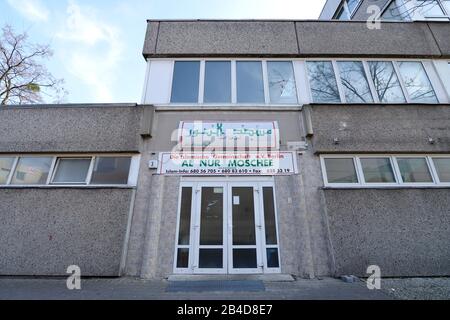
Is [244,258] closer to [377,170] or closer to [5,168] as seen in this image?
[377,170]

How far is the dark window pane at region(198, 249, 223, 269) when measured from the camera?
5.14 metres

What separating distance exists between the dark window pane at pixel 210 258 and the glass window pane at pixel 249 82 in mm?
4463

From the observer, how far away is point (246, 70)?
278 inches

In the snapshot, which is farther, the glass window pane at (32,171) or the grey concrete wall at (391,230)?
the glass window pane at (32,171)

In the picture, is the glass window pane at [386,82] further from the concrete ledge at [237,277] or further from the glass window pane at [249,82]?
the concrete ledge at [237,277]

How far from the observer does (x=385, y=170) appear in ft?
19.1

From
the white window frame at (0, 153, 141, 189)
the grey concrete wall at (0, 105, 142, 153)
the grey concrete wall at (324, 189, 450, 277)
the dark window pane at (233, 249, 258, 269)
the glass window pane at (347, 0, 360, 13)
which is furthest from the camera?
the glass window pane at (347, 0, 360, 13)

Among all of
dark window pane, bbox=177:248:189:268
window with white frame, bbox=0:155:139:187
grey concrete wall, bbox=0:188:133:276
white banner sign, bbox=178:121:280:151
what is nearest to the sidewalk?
grey concrete wall, bbox=0:188:133:276

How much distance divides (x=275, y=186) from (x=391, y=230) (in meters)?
2.98

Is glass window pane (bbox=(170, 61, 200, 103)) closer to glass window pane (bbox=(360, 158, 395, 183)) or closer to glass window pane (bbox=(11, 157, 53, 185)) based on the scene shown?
glass window pane (bbox=(11, 157, 53, 185))

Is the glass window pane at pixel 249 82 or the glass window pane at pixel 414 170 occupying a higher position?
the glass window pane at pixel 249 82

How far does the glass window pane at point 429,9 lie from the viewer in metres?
7.71

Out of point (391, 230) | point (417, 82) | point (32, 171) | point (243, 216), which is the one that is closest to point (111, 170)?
point (32, 171)

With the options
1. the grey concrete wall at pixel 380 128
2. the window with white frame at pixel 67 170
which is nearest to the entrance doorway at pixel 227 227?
the window with white frame at pixel 67 170
